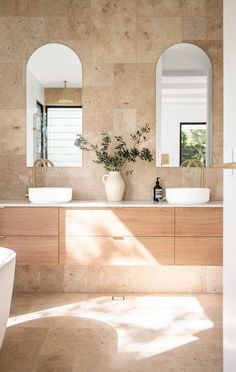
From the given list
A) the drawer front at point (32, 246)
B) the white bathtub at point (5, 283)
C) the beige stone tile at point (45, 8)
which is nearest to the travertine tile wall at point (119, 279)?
the drawer front at point (32, 246)

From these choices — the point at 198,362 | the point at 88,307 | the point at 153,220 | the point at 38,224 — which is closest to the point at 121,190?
the point at 153,220

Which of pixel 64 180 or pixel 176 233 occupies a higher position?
pixel 64 180

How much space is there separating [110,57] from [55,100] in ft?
2.06

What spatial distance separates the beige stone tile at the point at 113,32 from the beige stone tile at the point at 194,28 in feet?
1.52

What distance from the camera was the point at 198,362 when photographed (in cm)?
250

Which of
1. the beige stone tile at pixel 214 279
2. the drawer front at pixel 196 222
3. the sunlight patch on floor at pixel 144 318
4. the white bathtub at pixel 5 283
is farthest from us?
the beige stone tile at pixel 214 279

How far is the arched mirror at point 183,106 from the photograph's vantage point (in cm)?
397

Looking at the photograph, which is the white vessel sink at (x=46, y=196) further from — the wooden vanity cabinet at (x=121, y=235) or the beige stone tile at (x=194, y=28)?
the beige stone tile at (x=194, y=28)

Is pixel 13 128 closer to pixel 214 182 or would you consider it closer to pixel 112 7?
pixel 112 7

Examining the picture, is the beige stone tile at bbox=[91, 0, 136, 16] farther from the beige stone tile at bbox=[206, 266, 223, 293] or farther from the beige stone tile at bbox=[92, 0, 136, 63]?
the beige stone tile at bbox=[206, 266, 223, 293]

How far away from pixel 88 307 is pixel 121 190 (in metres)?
1.02

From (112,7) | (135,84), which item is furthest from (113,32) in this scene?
(135,84)

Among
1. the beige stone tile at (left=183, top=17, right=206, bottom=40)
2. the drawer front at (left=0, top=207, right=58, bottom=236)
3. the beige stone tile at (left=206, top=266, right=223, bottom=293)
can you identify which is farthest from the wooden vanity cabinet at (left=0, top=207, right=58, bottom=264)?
the beige stone tile at (left=183, top=17, right=206, bottom=40)

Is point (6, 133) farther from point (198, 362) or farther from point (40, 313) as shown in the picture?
point (198, 362)
